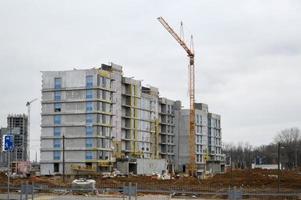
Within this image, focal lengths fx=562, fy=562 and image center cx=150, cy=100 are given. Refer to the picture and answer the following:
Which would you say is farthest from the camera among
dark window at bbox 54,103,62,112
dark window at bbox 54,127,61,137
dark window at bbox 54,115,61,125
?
dark window at bbox 54,103,62,112

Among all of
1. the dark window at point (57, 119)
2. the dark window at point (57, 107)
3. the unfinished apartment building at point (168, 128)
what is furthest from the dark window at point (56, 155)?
the unfinished apartment building at point (168, 128)

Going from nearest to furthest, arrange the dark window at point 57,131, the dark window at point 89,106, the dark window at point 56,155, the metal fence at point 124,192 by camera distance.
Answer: the metal fence at point 124,192, the dark window at point 56,155, the dark window at point 89,106, the dark window at point 57,131

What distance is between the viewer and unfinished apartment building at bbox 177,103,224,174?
158m

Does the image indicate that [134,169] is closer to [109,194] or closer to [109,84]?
[109,84]

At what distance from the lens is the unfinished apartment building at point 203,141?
6201 inches

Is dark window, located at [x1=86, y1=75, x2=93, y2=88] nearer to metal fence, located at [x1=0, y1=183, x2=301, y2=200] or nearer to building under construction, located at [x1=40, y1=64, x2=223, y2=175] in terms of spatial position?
building under construction, located at [x1=40, y1=64, x2=223, y2=175]

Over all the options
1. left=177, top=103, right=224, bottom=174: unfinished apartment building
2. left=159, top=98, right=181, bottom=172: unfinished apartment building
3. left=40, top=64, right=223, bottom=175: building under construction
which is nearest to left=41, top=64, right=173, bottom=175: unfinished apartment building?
left=40, top=64, right=223, bottom=175: building under construction

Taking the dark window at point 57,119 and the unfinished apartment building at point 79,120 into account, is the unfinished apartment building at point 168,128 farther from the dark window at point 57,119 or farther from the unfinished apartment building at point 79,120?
the dark window at point 57,119

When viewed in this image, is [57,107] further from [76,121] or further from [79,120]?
[79,120]

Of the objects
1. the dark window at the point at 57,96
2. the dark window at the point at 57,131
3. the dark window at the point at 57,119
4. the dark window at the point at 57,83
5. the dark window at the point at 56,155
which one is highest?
the dark window at the point at 57,83

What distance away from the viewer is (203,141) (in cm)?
16900

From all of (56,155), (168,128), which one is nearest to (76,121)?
(56,155)

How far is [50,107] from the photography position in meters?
114

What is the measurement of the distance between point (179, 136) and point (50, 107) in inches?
2124
